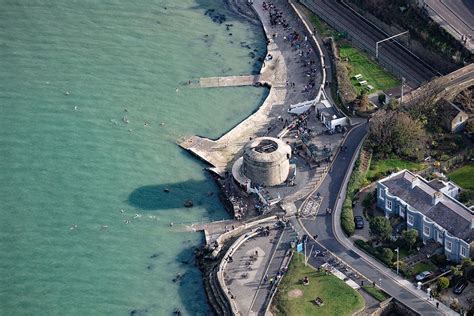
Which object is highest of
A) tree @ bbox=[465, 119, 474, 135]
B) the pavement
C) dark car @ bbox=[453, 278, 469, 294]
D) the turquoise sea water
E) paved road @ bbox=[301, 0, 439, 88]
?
tree @ bbox=[465, 119, 474, 135]

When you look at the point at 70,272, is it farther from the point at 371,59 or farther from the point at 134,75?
the point at 371,59

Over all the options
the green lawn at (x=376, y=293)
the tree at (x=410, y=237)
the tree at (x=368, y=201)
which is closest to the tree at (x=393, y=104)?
the tree at (x=368, y=201)

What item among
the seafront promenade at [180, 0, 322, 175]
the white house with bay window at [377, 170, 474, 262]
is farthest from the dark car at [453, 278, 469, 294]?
the seafront promenade at [180, 0, 322, 175]

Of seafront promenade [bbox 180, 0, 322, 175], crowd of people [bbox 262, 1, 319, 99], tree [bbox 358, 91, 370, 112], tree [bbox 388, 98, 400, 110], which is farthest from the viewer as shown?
crowd of people [bbox 262, 1, 319, 99]

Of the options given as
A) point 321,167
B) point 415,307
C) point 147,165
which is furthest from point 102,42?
point 415,307

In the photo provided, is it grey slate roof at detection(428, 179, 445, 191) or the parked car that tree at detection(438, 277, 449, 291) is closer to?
the parked car

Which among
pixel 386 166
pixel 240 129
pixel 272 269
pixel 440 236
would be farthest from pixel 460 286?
pixel 240 129
